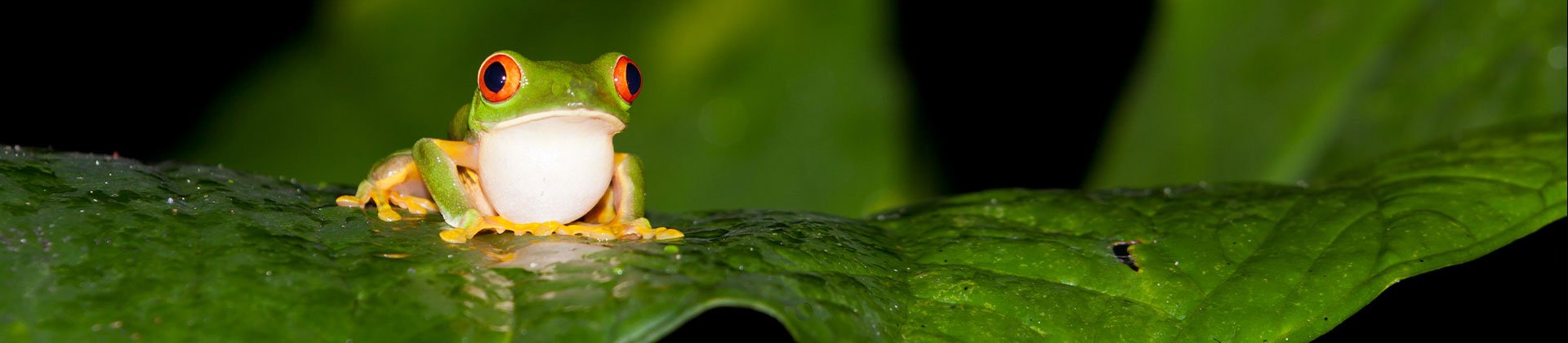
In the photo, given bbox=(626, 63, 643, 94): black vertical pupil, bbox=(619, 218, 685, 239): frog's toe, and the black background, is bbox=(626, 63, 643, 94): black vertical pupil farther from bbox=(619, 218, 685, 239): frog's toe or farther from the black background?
the black background

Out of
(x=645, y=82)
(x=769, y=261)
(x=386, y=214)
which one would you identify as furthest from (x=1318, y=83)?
(x=386, y=214)

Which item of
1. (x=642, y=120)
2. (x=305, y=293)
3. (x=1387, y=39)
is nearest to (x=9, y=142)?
(x=642, y=120)

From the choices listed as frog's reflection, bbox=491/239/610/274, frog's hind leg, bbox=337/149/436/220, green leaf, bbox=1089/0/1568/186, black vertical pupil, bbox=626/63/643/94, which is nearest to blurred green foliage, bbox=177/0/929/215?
green leaf, bbox=1089/0/1568/186

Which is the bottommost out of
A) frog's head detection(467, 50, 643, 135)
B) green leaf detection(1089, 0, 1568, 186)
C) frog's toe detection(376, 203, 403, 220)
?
green leaf detection(1089, 0, 1568, 186)

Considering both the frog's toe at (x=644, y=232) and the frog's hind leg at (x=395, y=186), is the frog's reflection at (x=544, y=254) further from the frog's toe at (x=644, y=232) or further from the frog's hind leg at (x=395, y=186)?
the frog's hind leg at (x=395, y=186)

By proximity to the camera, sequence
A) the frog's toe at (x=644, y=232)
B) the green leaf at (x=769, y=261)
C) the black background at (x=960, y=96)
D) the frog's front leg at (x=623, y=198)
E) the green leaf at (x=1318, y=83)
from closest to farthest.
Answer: the green leaf at (x=769, y=261) < the frog's toe at (x=644, y=232) < the frog's front leg at (x=623, y=198) < the black background at (x=960, y=96) < the green leaf at (x=1318, y=83)

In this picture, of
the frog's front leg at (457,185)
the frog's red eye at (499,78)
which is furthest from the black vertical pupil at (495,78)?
the frog's front leg at (457,185)

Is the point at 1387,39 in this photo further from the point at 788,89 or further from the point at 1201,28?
the point at 788,89
